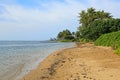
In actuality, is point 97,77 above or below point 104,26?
below

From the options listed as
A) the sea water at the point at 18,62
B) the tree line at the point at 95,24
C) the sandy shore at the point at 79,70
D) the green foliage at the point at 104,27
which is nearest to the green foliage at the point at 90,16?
the tree line at the point at 95,24

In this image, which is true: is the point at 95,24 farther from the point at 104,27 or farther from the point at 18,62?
the point at 18,62

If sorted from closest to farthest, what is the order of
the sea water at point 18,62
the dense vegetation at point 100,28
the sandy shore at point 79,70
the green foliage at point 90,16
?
the sandy shore at point 79,70
the sea water at point 18,62
the dense vegetation at point 100,28
the green foliage at point 90,16

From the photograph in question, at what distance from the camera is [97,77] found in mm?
12664

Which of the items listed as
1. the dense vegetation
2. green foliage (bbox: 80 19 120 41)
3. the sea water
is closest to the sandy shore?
the sea water

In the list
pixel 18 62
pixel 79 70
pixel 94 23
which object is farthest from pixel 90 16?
pixel 79 70

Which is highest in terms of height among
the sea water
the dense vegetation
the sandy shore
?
the dense vegetation

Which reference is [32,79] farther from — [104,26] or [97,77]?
[104,26]

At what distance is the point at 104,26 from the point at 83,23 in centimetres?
1625

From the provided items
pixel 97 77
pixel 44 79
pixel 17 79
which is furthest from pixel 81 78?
pixel 17 79

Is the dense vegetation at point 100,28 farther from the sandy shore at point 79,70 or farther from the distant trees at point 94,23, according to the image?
the sandy shore at point 79,70

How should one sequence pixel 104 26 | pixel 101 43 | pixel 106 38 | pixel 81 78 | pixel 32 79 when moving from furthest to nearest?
pixel 104 26
pixel 101 43
pixel 106 38
pixel 32 79
pixel 81 78

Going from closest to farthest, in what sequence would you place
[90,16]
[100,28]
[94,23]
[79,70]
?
[79,70]
[100,28]
[94,23]
[90,16]

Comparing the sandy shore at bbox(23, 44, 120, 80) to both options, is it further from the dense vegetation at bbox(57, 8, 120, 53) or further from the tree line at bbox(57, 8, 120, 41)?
the tree line at bbox(57, 8, 120, 41)
